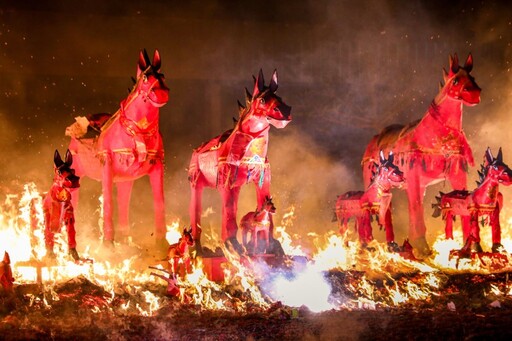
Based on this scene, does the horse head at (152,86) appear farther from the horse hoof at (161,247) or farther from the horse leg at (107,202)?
the horse hoof at (161,247)

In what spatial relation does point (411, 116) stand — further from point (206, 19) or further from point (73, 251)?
point (73, 251)

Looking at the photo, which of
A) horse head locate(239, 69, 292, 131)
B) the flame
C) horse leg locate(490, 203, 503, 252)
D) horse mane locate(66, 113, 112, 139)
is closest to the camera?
the flame

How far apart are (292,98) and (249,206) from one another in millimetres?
2522

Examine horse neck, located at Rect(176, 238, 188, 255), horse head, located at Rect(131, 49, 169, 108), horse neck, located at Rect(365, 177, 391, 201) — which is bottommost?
horse neck, located at Rect(176, 238, 188, 255)

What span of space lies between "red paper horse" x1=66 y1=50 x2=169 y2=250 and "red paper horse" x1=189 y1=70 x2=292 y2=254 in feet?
2.89

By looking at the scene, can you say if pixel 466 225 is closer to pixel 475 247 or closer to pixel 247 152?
pixel 475 247

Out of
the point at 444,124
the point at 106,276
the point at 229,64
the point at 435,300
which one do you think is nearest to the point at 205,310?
the point at 106,276

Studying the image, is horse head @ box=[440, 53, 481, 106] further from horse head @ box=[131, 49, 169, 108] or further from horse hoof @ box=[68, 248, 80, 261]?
horse hoof @ box=[68, 248, 80, 261]

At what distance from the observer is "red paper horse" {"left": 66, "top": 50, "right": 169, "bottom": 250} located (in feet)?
33.3

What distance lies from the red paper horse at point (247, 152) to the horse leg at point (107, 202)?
1.15m

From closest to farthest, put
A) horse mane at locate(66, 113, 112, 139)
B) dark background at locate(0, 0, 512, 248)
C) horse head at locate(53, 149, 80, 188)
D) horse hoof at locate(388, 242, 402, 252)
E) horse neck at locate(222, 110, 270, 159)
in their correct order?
horse head at locate(53, 149, 80, 188) < horse neck at locate(222, 110, 270, 159) < horse hoof at locate(388, 242, 402, 252) < horse mane at locate(66, 113, 112, 139) < dark background at locate(0, 0, 512, 248)

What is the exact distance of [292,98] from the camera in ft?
50.9

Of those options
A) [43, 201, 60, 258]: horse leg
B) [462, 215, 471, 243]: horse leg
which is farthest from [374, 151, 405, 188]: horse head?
[43, 201, 60, 258]: horse leg

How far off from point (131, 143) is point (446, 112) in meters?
4.82
